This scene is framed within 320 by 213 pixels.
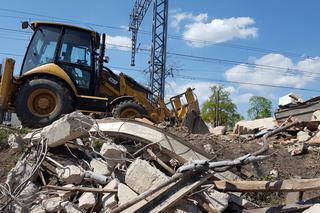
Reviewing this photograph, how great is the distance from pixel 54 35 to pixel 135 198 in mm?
6984

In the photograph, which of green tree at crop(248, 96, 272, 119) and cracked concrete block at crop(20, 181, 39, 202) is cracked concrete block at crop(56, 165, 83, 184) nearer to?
cracked concrete block at crop(20, 181, 39, 202)

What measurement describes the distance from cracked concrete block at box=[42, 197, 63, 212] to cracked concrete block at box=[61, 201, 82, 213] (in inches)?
2.6

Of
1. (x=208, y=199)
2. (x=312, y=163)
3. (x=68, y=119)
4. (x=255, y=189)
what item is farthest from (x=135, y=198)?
(x=312, y=163)

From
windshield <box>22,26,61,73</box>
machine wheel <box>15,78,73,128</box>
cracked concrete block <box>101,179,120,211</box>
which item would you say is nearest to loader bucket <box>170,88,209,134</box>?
machine wheel <box>15,78,73,128</box>

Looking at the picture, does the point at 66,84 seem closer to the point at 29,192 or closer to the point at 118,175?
the point at 29,192

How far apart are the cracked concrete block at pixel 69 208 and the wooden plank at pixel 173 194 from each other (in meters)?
0.84

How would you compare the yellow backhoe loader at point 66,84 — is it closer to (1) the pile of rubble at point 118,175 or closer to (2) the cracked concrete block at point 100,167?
(1) the pile of rubble at point 118,175

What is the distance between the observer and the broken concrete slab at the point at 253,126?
12.0 m

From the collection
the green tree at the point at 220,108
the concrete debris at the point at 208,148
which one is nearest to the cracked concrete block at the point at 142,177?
the concrete debris at the point at 208,148

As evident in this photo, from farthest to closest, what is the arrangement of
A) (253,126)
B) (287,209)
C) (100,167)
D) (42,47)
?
(253,126)
(42,47)
(100,167)
(287,209)

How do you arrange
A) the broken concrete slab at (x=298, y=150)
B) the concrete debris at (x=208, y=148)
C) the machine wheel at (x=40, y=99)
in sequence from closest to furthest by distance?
the concrete debris at (x=208, y=148) → the broken concrete slab at (x=298, y=150) → the machine wheel at (x=40, y=99)

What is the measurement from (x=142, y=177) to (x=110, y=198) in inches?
16.8

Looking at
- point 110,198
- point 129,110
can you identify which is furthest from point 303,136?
point 110,198

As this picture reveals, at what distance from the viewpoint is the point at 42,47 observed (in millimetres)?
10609
